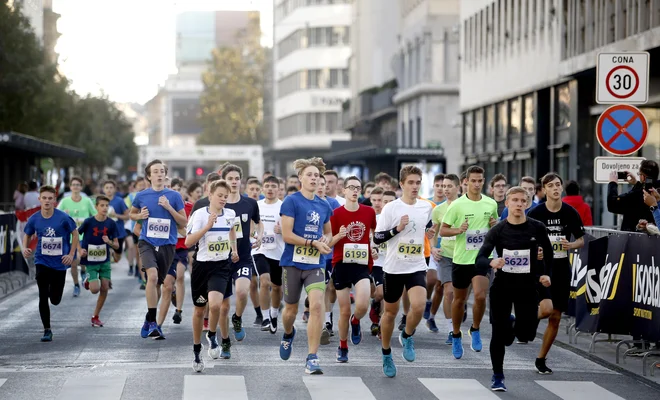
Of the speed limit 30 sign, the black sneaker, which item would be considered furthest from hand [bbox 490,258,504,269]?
the speed limit 30 sign

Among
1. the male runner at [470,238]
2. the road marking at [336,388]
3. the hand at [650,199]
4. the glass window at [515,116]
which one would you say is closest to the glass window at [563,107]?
the glass window at [515,116]

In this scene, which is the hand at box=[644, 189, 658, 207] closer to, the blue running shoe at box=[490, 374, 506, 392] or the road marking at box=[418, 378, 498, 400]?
the road marking at box=[418, 378, 498, 400]

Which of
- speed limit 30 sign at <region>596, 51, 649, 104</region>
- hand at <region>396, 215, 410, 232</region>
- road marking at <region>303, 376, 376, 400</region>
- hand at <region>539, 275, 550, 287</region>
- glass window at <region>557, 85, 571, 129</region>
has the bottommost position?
road marking at <region>303, 376, 376, 400</region>

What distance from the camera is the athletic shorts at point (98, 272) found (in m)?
17.9

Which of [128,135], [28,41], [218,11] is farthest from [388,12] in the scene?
[218,11]

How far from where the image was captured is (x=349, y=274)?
13.3 m

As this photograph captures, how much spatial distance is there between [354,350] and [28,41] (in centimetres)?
2610

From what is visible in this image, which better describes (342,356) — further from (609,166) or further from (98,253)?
(98,253)

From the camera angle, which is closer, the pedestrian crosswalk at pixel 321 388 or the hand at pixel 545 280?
the pedestrian crosswalk at pixel 321 388

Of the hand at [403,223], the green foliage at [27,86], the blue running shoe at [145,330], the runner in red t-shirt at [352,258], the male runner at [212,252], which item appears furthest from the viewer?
the green foliage at [27,86]

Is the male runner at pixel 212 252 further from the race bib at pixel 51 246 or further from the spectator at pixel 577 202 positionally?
the spectator at pixel 577 202

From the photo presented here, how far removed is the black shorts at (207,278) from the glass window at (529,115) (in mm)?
27253

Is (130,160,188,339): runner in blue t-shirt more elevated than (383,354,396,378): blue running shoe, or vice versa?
(130,160,188,339): runner in blue t-shirt

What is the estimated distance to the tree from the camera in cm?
12800
